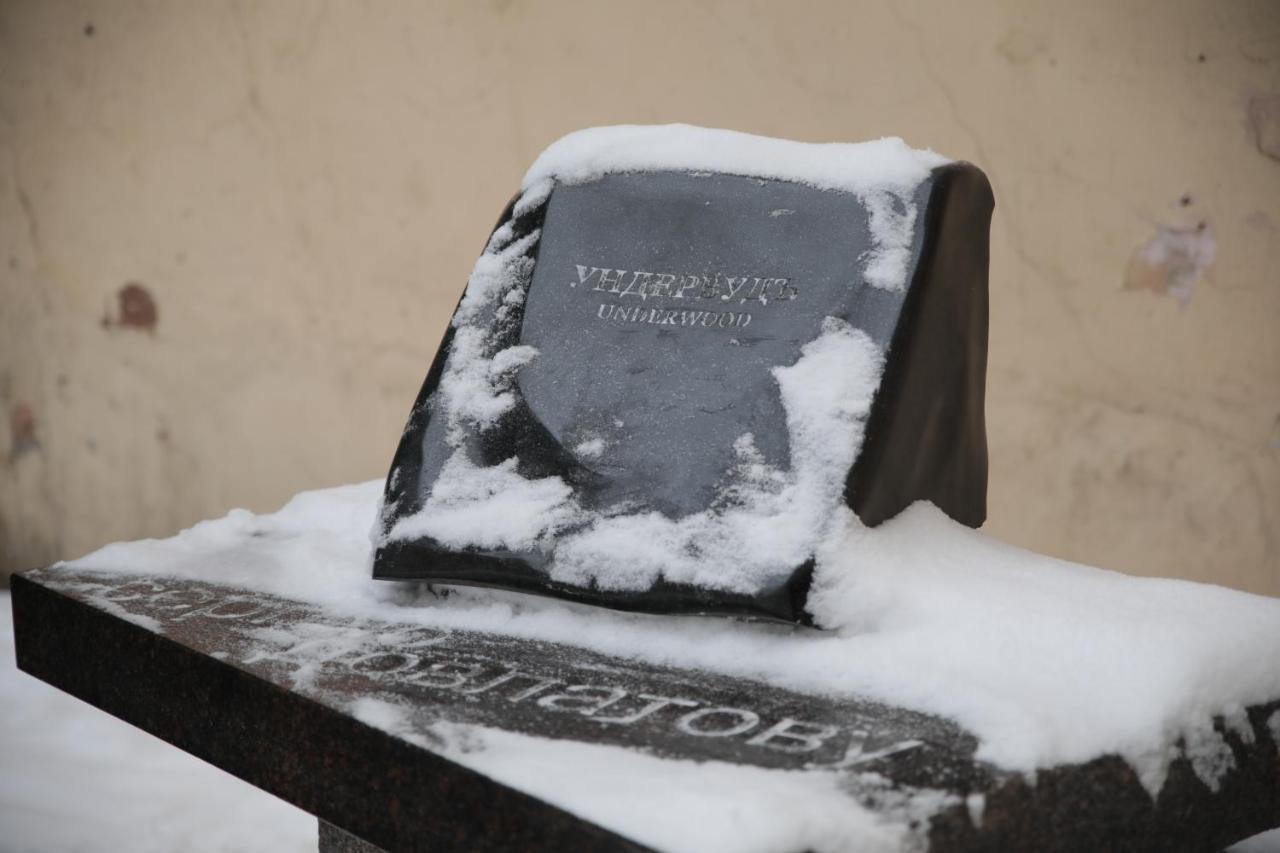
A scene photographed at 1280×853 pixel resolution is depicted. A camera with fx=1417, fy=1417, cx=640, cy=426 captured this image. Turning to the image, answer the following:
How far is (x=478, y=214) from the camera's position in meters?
2.17

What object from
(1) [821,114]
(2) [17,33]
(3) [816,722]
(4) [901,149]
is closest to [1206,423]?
(1) [821,114]

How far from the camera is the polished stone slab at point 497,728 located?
71 centimetres

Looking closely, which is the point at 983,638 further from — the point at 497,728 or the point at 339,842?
the point at 339,842

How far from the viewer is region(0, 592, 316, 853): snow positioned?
5.29 ft

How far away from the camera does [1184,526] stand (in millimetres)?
1754

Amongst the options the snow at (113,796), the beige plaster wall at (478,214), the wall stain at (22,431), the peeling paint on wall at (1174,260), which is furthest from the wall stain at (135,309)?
the peeling paint on wall at (1174,260)

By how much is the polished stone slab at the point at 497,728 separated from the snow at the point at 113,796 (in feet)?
2.11

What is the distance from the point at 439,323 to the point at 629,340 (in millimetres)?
1169

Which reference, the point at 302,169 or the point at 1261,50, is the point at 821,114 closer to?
the point at 1261,50

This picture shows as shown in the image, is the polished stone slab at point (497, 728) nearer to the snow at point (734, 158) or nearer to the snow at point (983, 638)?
the snow at point (983, 638)

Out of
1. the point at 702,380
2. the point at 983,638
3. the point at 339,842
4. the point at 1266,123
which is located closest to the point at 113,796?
the point at 339,842

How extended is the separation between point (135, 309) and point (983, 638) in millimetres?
2017

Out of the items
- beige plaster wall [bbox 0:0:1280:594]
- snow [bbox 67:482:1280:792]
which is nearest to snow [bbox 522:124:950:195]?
snow [bbox 67:482:1280:792]

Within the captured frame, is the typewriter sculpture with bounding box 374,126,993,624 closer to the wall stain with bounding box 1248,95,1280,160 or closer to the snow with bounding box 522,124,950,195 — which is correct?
the snow with bounding box 522,124,950,195
